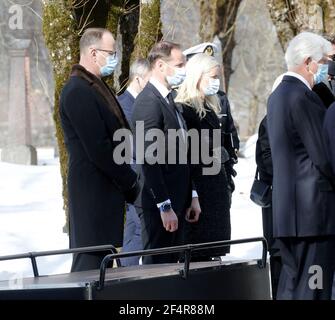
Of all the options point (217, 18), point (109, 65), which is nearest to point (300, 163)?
point (109, 65)

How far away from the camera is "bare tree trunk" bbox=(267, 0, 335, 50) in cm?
1591

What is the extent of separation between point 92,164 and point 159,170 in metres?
0.97

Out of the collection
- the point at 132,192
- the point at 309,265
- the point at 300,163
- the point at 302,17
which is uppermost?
the point at 302,17

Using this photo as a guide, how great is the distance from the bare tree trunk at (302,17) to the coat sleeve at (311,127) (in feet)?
27.4

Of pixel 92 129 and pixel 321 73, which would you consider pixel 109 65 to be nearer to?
pixel 92 129

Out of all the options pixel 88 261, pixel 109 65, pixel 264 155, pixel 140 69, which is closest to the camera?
pixel 88 261

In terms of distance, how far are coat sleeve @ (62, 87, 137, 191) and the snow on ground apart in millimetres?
2611

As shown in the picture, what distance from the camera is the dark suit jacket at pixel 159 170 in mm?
8258

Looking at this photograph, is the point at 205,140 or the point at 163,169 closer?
the point at 163,169

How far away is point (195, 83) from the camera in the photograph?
9062 millimetres

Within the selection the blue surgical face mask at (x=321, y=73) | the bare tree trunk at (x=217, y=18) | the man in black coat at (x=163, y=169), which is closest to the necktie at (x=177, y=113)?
the man in black coat at (x=163, y=169)

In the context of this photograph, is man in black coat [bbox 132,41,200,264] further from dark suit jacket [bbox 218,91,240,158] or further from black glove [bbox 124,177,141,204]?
dark suit jacket [bbox 218,91,240,158]

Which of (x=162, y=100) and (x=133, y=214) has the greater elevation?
(x=162, y=100)

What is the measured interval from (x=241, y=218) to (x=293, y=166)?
808 centimetres
